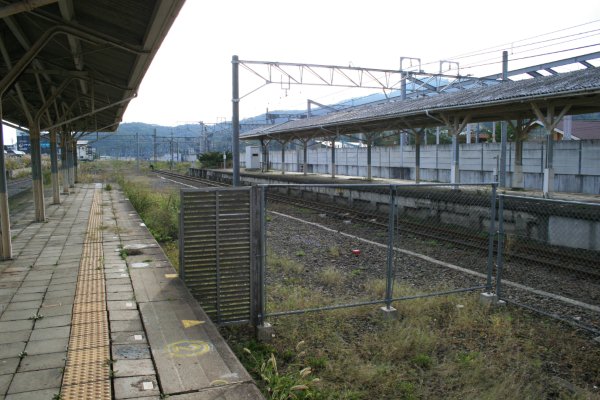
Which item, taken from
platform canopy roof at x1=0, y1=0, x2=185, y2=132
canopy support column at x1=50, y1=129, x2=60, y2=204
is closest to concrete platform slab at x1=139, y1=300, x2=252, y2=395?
platform canopy roof at x1=0, y1=0, x2=185, y2=132

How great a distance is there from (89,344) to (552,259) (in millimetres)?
8575

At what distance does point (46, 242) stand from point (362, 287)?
6225 millimetres

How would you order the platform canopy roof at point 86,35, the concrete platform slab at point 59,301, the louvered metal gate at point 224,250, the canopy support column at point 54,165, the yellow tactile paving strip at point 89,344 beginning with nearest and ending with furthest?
the yellow tactile paving strip at point 89,344 < the louvered metal gate at point 224,250 < the concrete platform slab at point 59,301 < the platform canopy roof at point 86,35 < the canopy support column at point 54,165

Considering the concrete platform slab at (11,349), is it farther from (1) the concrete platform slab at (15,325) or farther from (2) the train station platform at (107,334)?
(1) the concrete platform slab at (15,325)

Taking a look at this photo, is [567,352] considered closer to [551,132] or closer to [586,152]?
[551,132]

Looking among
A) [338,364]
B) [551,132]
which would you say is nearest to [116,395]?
[338,364]

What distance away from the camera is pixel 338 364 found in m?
4.66

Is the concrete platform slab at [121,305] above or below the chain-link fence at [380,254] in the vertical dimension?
above

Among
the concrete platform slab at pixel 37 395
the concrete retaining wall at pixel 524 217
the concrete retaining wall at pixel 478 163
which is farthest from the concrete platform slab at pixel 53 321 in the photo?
the concrete retaining wall at pixel 478 163

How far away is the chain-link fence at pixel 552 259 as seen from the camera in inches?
257

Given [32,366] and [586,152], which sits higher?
[586,152]

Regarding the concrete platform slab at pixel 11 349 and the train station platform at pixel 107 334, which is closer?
the train station platform at pixel 107 334

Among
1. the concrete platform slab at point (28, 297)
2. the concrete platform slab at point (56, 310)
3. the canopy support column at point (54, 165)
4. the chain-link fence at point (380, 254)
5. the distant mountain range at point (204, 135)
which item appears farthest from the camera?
the distant mountain range at point (204, 135)

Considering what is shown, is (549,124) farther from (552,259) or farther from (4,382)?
(4,382)
